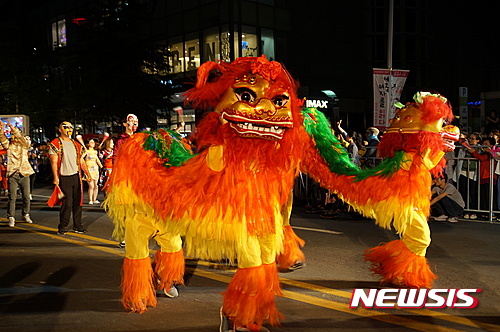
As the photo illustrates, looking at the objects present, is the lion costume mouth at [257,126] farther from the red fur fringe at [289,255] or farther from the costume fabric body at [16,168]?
the costume fabric body at [16,168]

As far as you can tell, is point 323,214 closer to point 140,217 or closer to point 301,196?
point 301,196

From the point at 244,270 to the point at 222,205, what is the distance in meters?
0.48

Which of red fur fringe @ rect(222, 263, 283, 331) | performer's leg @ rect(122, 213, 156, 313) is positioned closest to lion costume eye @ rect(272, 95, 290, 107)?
red fur fringe @ rect(222, 263, 283, 331)

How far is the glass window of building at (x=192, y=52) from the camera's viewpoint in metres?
26.7

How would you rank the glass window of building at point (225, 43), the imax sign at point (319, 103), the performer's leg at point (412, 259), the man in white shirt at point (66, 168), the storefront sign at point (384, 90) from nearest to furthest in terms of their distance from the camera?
the performer's leg at point (412, 259) < the man in white shirt at point (66, 168) < the storefront sign at point (384, 90) < the glass window of building at point (225, 43) < the imax sign at point (319, 103)

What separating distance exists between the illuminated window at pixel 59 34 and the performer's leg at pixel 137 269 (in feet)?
111

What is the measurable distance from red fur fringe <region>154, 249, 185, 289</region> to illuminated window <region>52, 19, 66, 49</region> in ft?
111

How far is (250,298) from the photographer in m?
3.48

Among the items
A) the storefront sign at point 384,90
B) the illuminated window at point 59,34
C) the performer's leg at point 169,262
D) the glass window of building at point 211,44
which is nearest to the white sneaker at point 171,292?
the performer's leg at point 169,262

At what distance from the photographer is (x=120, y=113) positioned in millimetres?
21375

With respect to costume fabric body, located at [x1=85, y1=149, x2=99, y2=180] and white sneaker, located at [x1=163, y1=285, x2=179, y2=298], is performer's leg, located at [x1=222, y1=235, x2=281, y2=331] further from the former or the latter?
costume fabric body, located at [x1=85, y1=149, x2=99, y2=180]

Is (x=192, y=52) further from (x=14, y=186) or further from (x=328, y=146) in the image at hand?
(x=328, y=146)

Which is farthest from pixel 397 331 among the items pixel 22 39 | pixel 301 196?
pixel 22 39

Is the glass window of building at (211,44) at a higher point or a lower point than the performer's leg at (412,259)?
higher
